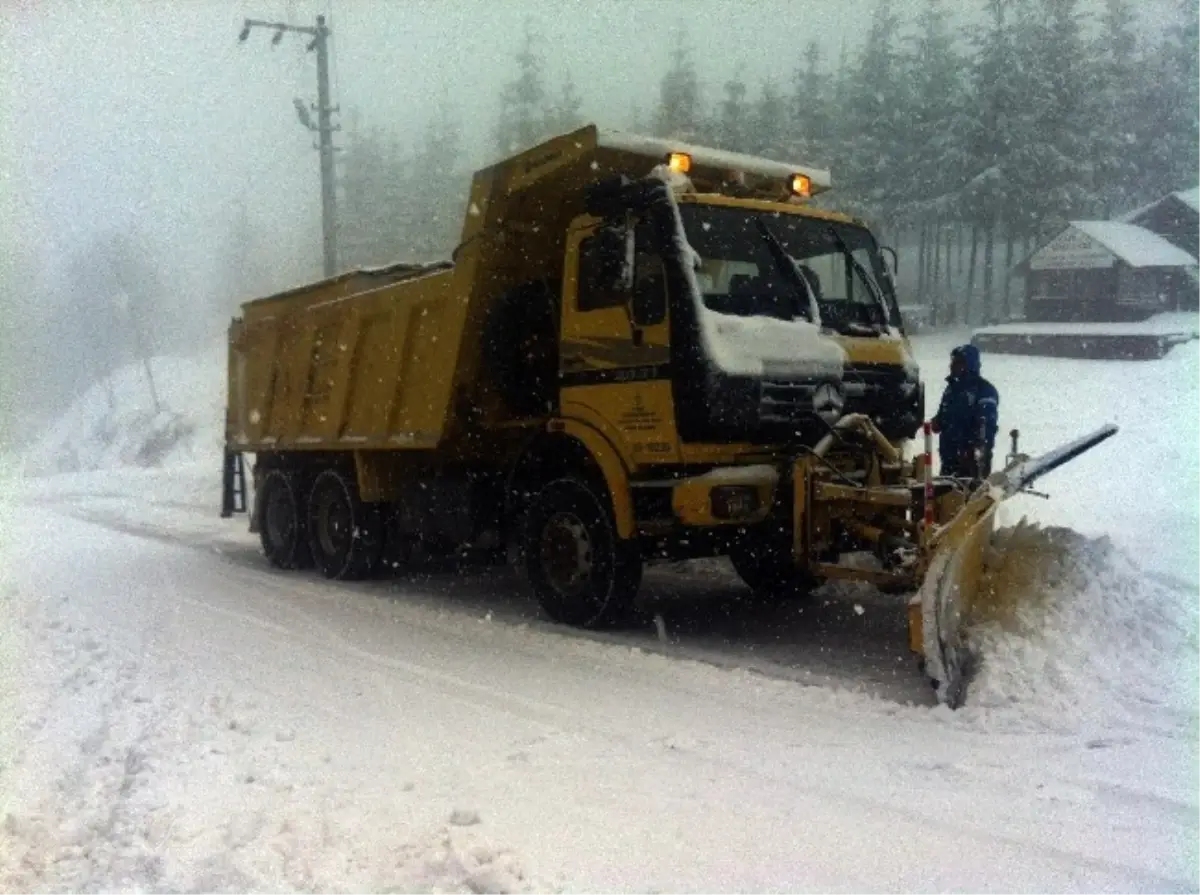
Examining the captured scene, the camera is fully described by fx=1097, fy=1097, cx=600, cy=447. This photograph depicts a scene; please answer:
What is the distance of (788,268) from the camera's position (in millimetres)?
7363

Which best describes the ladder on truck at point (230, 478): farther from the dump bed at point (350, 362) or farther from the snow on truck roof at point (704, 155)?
the snow on truck roof at point (704, 155)

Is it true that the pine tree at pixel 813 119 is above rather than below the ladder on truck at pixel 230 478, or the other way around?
above

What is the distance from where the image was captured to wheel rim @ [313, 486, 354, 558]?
35.4ft

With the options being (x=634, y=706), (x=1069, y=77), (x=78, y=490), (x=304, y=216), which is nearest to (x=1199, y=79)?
(x=1069, y=77)

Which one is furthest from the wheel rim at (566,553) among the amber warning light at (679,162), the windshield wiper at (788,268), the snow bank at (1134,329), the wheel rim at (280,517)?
the snow bank at (1134,329)

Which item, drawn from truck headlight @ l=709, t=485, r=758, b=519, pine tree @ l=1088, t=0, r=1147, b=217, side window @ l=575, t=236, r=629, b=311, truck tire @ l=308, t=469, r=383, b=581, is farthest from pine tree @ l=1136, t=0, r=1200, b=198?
truck headlight @ l=709, t=485, r=758, b=519

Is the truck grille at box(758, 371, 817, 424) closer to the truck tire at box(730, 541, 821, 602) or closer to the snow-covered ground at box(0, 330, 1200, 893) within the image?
the snow-covered ground at box(0, 330, 1200, 893)

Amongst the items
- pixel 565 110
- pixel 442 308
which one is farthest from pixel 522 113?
pixel 442 308

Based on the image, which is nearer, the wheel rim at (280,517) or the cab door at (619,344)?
the cab door at (619,344)

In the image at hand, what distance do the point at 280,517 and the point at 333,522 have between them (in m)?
1.22

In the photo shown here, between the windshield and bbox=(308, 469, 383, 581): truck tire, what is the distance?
490 centimetres

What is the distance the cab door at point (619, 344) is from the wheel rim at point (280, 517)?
199 inches

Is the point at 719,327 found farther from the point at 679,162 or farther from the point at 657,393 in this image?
the point at 679,162

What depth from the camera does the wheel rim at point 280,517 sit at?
1177 centimetres
